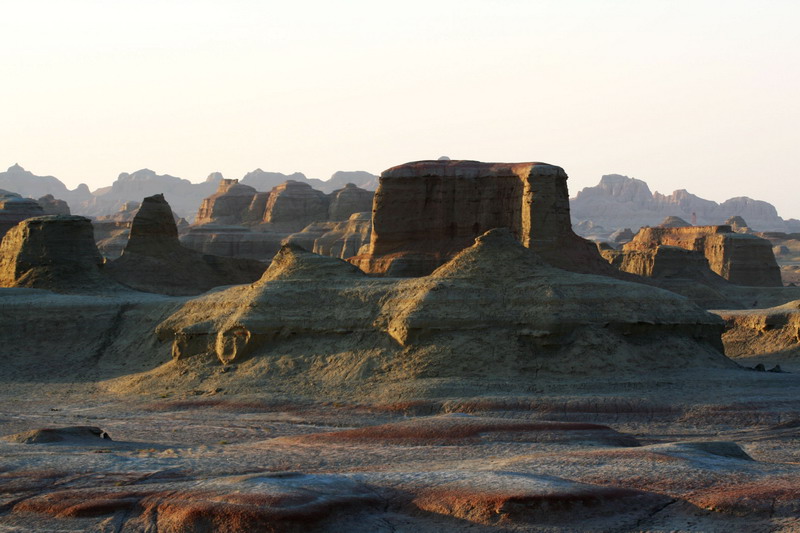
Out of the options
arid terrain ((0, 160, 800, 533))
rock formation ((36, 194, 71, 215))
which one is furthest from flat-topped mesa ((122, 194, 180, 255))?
rock formation ((36, 194, 71, 215))

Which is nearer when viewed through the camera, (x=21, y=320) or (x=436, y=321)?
(x=436, y=321)

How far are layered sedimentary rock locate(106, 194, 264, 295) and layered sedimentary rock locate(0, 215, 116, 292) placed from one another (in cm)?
336

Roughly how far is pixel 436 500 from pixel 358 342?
53.3ft

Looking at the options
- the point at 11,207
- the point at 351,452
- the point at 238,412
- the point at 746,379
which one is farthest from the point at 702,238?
the point at 351,452

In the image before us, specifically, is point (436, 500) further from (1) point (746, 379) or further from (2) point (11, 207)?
(2) point (11, 207)

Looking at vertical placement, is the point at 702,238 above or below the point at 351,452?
above

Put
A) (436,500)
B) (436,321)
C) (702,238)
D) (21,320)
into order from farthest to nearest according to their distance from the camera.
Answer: (702,238) < (21,320) < (436,321) < (436,500)

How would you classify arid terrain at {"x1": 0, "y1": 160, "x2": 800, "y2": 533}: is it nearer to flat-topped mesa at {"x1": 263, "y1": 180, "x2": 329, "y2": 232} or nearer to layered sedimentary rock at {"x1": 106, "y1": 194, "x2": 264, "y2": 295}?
layered sedimentary rock at {"x1": 106, "y1": 194, "x2": 264, "y2": 295}

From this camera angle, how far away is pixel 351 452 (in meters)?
20.1

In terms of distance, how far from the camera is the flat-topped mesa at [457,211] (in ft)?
148

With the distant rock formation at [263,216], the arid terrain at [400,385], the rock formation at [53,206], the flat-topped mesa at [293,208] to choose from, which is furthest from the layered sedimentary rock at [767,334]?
the rock formation at [53,206]

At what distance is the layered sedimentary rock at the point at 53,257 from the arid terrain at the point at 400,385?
9 cm

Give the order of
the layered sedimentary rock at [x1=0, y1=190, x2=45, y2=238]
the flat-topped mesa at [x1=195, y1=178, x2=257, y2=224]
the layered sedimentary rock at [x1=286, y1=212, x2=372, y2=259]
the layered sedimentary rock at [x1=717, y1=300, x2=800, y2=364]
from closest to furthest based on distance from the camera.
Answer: the layered sedimentary rock at [x1=717, y1=300, x2=800, y2=364]
the layered sedimentary rock at [x1=0, y1=190, x2=45, y2=238]
the layered sedimentary rock at [x1=286, y1=212, x2=372, y2=259]
the flat-topped mesa at [x1=195, y1=178, x2=257, y2=224]

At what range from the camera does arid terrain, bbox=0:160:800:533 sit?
15.4 metres
